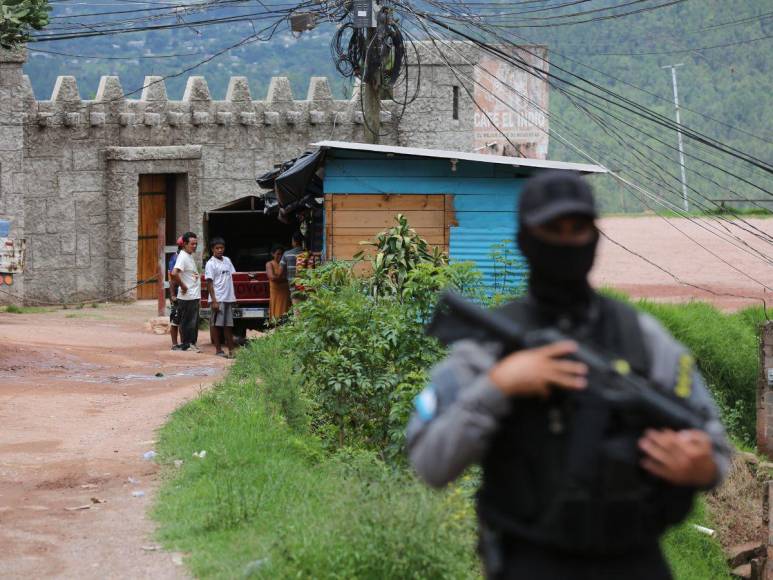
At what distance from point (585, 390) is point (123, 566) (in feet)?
14.4

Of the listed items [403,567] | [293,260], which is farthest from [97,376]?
[403,567]

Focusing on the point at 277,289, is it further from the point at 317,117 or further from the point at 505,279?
the point at 317,117

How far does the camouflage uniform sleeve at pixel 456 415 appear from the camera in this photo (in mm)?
2900

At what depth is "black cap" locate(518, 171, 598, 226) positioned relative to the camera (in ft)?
9.60

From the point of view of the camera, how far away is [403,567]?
5715mm

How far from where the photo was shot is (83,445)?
1019cm

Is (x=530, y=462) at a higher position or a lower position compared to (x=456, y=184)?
lower

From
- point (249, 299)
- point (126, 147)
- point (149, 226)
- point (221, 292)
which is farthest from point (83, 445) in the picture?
point (149, 226)

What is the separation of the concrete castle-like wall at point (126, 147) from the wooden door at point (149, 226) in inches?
17.3

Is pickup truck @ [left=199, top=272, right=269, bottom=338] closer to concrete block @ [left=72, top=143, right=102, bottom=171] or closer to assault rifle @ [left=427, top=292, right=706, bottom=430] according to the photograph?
concrete block @ [left=72, top=143, right=102, bottom=171]

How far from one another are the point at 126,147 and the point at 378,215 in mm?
11532

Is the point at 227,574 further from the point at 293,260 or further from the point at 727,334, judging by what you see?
the point at 727,334

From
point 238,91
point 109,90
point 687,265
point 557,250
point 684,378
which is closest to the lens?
point 557,250

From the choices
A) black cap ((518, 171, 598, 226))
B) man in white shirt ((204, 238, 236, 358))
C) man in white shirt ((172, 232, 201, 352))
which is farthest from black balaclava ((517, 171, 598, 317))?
man in white shirt ((204, 238, 236, 358))
